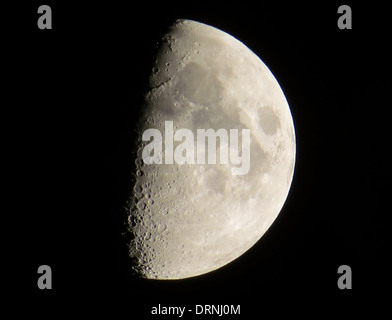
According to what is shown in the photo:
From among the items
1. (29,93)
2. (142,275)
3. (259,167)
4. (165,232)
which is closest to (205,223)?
(165,232)

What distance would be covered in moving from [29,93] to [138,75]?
2.90ft

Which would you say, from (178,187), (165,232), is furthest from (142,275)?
(178,187)

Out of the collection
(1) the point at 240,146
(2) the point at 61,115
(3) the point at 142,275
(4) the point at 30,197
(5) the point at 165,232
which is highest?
(2) the point at 61,115

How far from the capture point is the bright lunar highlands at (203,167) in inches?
160

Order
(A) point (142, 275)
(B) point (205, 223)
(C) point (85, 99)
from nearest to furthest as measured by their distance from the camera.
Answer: (C) point (85, 99) < (B) point (205, 223) < (A) point (142, 275)

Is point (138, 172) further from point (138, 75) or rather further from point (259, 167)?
point (259, 167)

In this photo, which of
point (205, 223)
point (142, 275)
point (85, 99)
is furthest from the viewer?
point (142, 275)

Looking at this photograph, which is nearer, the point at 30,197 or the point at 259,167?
the point at 30,197

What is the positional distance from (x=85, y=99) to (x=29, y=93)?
48cm

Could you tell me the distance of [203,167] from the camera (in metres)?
4.05

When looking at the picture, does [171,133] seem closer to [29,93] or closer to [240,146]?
[240,146]

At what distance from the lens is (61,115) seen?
3988mm

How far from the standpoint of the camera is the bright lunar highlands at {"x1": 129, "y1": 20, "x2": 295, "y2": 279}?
160 inches

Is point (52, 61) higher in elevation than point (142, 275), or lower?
higher
